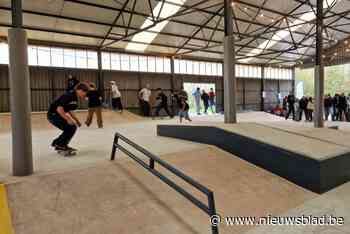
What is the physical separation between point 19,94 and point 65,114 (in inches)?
34.2

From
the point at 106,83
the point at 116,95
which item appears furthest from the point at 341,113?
the point at 106,83

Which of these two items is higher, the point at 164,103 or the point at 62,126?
the point at 164,103

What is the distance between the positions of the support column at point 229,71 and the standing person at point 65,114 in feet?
13.8

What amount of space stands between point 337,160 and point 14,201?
4.60 meters

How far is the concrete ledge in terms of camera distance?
3.90 meters

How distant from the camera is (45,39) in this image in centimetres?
1275

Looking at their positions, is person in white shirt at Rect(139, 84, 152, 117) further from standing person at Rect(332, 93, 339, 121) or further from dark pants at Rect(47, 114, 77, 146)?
standing person at Rect(332, 93, 339, 121)

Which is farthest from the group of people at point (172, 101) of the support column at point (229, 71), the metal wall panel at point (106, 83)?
the support column at point (229, 71)

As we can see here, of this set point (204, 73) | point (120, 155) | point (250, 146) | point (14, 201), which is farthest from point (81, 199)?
point (204, 73)

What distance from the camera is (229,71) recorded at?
24.0ft

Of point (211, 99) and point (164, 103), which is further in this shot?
point (211, 99)

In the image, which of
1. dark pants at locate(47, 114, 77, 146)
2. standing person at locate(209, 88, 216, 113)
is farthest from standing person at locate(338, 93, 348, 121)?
dark pants at locate(47, 114, 77, 146)

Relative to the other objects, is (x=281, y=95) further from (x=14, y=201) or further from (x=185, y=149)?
(x=14, y=201)

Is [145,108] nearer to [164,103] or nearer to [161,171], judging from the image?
[164,103]
